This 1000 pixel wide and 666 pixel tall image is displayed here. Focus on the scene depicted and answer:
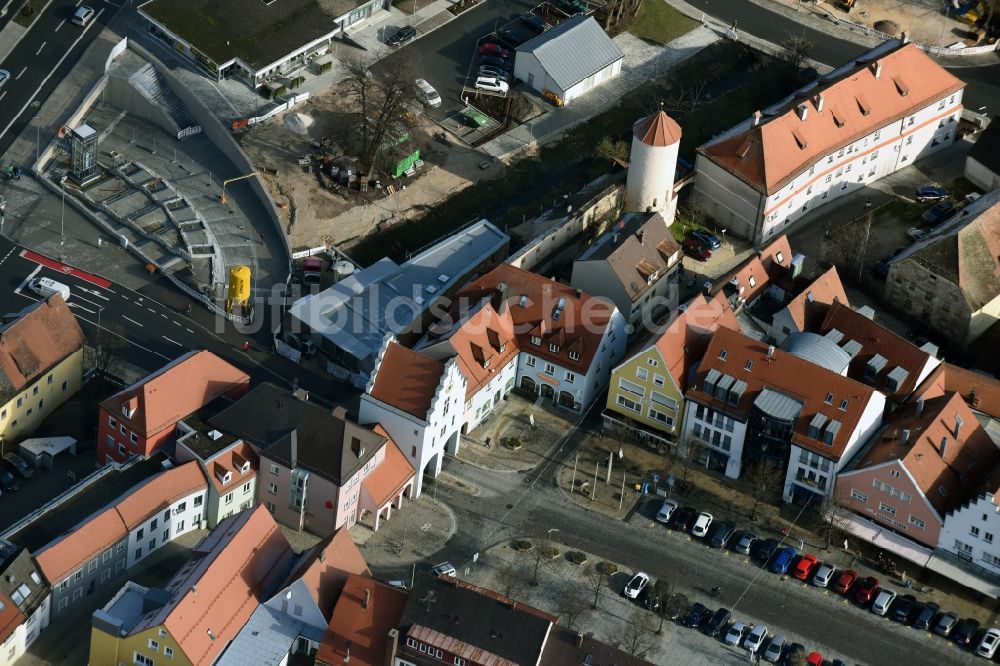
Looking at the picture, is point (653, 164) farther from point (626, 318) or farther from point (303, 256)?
point (303, 256)

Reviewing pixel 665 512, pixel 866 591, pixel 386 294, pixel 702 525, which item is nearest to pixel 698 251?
pixel 386 294

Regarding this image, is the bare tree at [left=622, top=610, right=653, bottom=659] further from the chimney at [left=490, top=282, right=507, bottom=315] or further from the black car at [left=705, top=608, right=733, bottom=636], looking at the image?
the chimney at [left=490, top=282, right=507, bottom=315]

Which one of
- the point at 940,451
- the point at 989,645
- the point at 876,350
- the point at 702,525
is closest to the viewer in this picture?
the point at 989,645

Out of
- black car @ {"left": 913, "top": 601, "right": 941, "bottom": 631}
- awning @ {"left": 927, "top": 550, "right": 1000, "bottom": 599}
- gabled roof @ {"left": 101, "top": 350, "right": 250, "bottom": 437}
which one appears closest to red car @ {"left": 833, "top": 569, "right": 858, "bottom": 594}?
black car @ {"left": 913, "top": 601, "right": 941, "bottom": 631}

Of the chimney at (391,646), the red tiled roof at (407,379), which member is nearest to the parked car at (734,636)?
the chimney at (391,646)

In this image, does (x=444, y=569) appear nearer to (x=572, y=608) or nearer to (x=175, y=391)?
(x=572, y=608)
